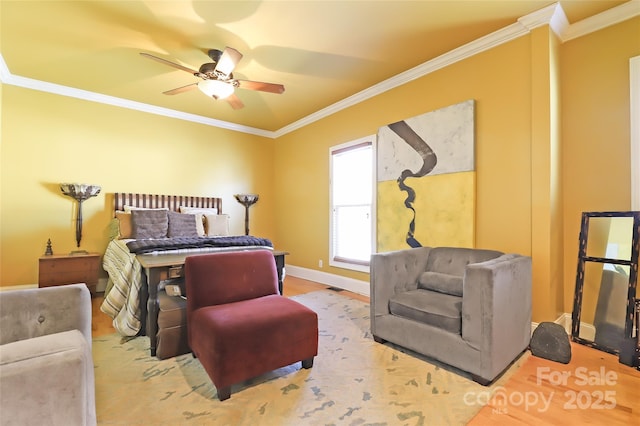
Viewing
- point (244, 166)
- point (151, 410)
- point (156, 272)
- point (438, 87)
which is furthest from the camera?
point (244, 166)

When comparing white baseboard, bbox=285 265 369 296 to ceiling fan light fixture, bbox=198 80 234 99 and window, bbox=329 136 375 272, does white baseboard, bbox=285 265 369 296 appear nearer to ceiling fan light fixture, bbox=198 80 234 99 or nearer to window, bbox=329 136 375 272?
window, bbox=329 136 375 272

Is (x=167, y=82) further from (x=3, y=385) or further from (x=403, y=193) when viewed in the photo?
(x=3, y=385)

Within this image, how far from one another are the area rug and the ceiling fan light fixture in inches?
101

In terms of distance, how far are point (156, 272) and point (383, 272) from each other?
1.84 meters

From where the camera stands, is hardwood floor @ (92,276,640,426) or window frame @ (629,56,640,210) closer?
hardwood floor @ (92,276,640,426)

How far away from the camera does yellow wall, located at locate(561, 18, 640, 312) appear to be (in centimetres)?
246

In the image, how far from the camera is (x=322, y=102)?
4.54 meters

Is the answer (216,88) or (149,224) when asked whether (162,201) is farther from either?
(216,88)

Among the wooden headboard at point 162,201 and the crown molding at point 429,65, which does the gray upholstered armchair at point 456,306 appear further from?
the wooden headboard at point 162,201

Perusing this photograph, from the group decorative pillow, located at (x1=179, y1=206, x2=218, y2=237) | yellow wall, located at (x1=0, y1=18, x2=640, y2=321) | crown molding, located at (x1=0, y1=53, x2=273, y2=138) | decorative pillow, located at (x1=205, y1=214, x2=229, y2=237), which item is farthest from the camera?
decorative pillow, located at (x1=205, y1=214, x2=229, y2=237)

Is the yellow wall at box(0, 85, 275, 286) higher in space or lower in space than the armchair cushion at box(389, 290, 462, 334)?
higher

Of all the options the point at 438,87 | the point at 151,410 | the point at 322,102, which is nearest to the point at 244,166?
the point at 322,102

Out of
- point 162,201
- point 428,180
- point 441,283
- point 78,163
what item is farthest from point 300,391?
point 78,163

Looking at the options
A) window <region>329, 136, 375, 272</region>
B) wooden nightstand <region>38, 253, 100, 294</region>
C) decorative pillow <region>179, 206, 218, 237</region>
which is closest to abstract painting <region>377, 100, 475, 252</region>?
window <region>329, 136, 375, 272</region>
